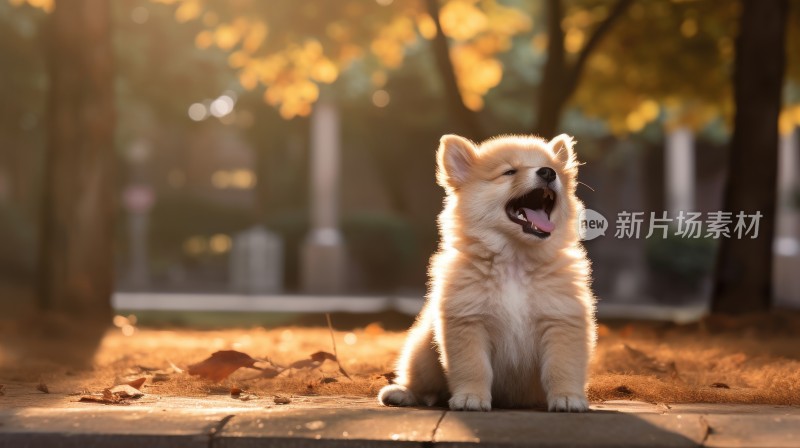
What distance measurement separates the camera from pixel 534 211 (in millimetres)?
5598

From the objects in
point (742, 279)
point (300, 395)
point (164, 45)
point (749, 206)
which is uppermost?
point (164, 45)

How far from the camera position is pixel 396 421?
4.95m

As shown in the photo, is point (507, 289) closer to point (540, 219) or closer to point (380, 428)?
point (540, 219)

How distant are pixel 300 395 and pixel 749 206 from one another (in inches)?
289

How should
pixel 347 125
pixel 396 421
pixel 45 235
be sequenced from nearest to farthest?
1. pixel 396 421
2. pixel 45 235
3. pixel 347 125

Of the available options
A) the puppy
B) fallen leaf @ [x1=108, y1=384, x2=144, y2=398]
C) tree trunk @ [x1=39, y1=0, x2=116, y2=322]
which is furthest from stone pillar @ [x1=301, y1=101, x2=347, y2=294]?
the puppy

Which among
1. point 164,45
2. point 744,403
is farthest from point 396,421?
point 164,45

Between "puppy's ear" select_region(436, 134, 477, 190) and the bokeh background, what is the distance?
696 cm

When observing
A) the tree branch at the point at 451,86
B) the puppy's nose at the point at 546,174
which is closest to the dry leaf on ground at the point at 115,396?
the puppy's nose at the point at 546,174

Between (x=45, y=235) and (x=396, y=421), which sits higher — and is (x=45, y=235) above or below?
above

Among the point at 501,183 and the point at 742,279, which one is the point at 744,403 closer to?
the point at 501,183

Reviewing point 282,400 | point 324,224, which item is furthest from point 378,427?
point 324,224

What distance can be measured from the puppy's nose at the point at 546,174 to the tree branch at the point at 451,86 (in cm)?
890

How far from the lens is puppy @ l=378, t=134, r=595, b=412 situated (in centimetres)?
530
